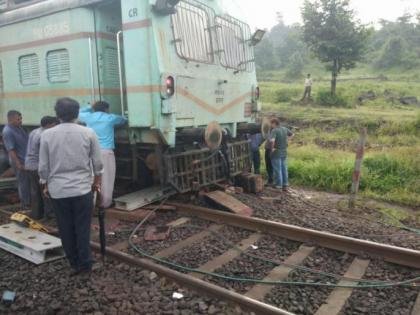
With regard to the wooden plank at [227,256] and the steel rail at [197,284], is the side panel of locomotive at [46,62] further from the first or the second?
the wooden plank at [227,256]

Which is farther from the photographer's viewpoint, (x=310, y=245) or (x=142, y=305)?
(x=310, y=245)

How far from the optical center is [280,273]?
418cm

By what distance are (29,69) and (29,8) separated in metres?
1.00

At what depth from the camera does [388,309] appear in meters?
3.54

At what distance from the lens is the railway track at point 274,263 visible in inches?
143

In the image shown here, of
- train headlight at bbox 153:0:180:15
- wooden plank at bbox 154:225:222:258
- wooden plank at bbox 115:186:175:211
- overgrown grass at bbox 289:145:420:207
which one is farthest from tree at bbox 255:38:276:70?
wooden plank at bbox 154:225:222:258

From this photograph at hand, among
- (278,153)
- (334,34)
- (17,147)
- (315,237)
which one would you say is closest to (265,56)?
(334,34)

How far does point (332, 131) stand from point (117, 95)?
10.6 meters

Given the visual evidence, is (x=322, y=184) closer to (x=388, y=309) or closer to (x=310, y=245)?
(x=310, y=245)

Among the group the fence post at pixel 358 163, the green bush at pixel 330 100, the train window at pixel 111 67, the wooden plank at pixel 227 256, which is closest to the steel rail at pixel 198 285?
the wooden plank at pixel 227 256

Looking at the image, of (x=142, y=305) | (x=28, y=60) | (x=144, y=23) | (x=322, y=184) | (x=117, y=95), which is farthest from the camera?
(x=322, y=184)

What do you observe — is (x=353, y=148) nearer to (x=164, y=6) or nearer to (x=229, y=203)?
(x=229, y=203)

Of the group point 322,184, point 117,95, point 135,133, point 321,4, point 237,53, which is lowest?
point 322,184

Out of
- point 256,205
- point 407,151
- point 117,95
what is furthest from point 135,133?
→ point 407,151
